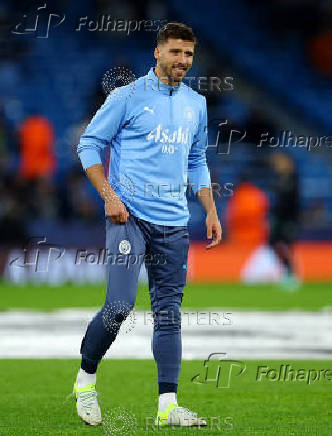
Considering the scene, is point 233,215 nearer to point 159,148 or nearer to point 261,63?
point 261,63

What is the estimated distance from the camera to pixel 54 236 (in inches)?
750

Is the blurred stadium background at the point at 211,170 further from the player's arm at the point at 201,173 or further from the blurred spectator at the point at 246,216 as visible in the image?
the player's arm at the point at 201,173

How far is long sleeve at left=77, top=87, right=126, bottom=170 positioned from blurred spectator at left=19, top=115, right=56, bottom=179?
1384 cm

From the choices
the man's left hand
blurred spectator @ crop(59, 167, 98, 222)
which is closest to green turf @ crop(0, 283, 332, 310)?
blurred spectator @ crop(59, 167, 98, 222)

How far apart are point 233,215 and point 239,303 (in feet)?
15.1

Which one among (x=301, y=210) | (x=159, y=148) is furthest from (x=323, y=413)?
(x=301, y=210)

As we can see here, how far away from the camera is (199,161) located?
23.8ft

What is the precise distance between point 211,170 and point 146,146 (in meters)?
13.7

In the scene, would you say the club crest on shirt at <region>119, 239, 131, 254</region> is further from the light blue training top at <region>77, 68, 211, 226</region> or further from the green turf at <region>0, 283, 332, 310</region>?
the green turf at <region>0, 283, 332, 310</region>

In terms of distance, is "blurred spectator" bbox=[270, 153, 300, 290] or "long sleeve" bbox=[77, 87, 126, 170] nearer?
"long sleeve" bbox=[77, 87, 126, 170]

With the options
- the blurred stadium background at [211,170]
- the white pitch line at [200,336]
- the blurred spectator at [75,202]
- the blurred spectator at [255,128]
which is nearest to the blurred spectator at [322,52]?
the blurred stadium background at [211,170]

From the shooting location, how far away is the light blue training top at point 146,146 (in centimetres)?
684

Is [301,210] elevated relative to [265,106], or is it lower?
lower

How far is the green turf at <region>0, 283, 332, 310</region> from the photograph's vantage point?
1537cm
